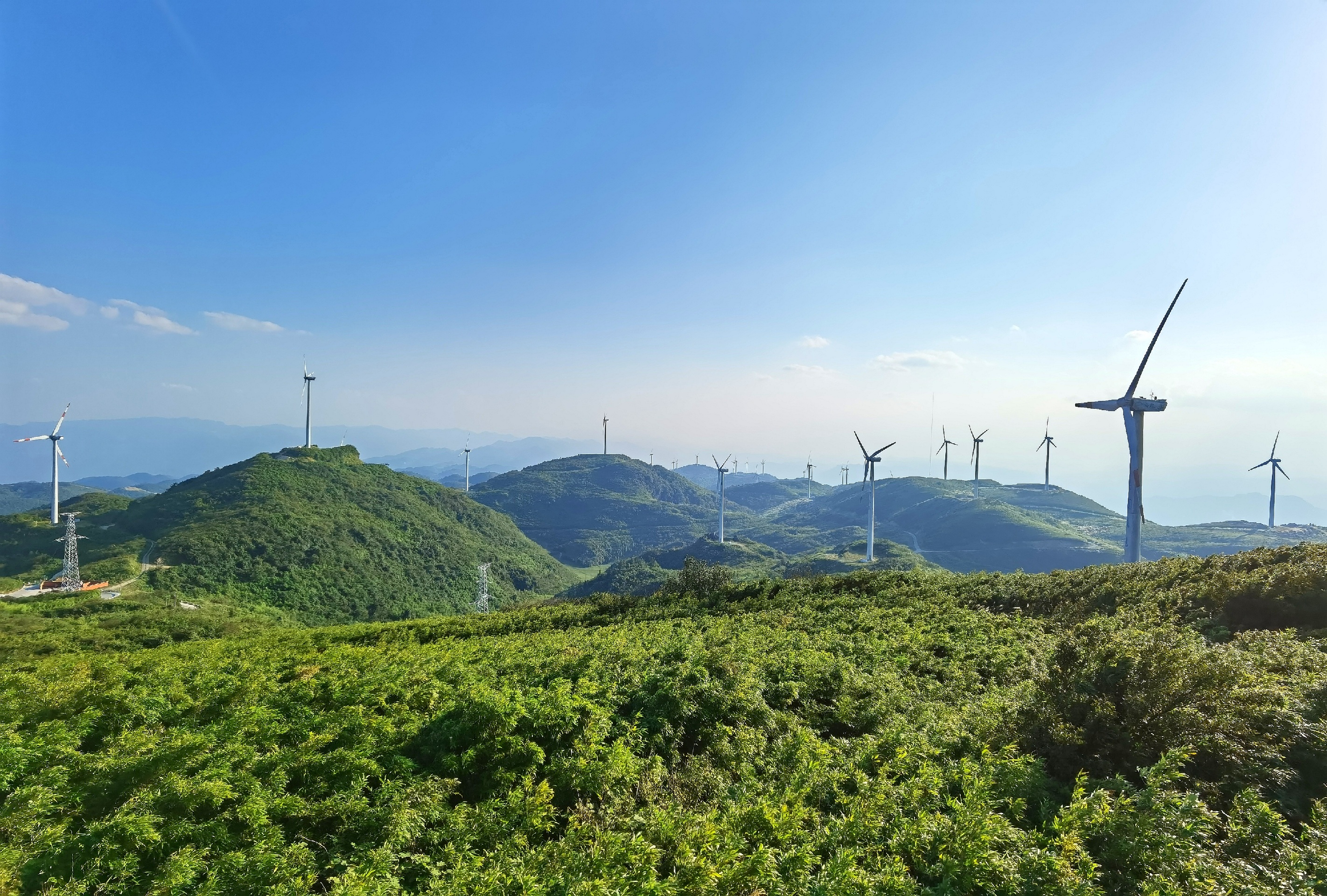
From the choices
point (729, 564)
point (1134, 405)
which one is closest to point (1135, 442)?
point (1134, 405)

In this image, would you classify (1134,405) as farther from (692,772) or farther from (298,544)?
(298,544)

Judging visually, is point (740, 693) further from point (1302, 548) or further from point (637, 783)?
point (1302, 548)

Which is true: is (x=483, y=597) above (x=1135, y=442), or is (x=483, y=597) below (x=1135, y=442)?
below

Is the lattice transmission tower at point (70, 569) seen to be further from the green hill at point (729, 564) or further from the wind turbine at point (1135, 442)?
the wind turbine at point (1135, 442)

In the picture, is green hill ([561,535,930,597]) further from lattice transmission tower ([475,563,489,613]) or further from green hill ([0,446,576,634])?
lattice transmission tower ([475,563,489,613])

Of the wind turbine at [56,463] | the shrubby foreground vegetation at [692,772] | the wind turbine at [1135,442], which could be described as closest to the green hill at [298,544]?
the wind turbine at [56,463]
